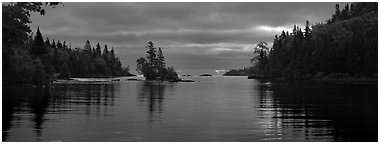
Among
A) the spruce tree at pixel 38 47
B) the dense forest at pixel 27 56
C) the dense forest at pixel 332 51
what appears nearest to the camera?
the dense forest at pixel 27 56

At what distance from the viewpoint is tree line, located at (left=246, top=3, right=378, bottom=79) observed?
126500 millimetres

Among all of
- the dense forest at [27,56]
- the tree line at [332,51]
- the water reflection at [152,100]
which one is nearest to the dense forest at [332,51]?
the tree line at [332,51]

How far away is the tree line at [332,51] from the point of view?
415ft

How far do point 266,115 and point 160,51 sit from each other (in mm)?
135412

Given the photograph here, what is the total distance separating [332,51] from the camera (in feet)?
440

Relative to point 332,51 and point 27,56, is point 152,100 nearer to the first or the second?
point 27,56

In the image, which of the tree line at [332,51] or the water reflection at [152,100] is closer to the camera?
the water reflection at [152,100]

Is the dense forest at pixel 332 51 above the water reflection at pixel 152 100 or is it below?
above

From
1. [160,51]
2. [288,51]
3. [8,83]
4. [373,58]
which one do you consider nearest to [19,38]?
[8,83]

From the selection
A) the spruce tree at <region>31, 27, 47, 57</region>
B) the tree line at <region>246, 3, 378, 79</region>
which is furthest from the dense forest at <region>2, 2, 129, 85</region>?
the tree line at <region>246, 3, 378, 79</region>

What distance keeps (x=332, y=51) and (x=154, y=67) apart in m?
54.0

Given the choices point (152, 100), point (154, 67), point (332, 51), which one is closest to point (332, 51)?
point (332, 51)

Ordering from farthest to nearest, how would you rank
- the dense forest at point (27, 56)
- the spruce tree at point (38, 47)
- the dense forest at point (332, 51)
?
the dense forest at point (332, 51)
the spruce tree at point (38, 47)
the dense forest at point (27, 56)

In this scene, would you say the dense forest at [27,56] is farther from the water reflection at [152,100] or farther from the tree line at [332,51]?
the tree line at [332,51]
